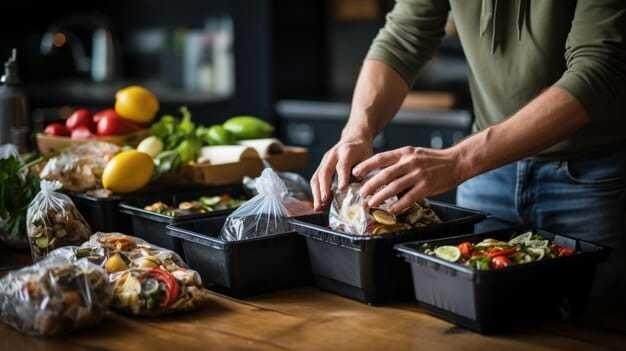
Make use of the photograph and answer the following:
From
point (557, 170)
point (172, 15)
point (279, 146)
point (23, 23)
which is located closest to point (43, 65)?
point (23, 23)

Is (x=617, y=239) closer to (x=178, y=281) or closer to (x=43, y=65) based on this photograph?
(x=178, y=281)

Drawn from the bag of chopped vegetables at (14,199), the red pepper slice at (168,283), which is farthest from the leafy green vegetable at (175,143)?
the red pepper slice at (168,283)

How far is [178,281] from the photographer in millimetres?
1636

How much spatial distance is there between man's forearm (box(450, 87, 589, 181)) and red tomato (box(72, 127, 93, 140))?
1119mm

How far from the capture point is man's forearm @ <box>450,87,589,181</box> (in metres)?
1.73

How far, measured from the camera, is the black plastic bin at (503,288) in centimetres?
148

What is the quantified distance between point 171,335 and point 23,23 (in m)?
4.86

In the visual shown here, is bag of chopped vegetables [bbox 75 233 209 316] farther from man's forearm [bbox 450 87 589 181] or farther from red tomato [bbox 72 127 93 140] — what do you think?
red tomato [bbox 72 127 93 140]

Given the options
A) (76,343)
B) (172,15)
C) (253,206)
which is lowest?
(76,343)

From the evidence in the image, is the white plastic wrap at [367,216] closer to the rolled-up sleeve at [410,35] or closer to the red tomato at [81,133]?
the rolled-up sleeve at [410,35]

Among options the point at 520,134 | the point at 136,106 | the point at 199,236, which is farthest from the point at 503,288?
the point at 136,106

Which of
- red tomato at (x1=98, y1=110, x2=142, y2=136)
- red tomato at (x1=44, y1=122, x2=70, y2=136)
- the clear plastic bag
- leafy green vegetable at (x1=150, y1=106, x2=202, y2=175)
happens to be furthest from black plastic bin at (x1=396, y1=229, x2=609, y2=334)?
red tomato at (x1=44, y1=122, x2=70, y2=136)

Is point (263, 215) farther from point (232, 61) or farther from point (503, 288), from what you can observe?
point (232, 61)

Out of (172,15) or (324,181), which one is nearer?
(324,181)
